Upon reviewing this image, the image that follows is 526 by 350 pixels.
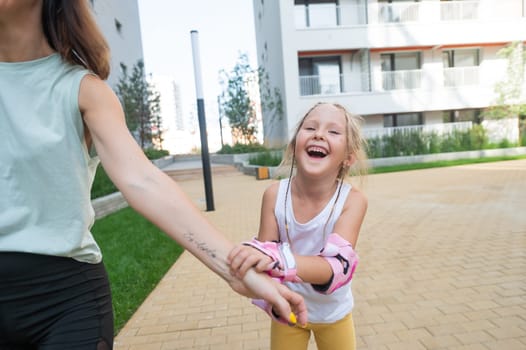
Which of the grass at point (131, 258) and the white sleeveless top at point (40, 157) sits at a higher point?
the white sleeveless top at point (40, 157)

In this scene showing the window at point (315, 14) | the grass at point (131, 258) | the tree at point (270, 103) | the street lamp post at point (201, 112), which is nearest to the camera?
the grass at point (131, 258)

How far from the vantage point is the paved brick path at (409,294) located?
2871 millimetres

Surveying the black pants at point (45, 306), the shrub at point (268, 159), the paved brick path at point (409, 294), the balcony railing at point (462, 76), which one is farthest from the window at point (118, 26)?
the black pants at point (45, 306)

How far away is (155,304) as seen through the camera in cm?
371

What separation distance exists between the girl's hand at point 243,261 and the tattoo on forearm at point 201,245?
0.05m

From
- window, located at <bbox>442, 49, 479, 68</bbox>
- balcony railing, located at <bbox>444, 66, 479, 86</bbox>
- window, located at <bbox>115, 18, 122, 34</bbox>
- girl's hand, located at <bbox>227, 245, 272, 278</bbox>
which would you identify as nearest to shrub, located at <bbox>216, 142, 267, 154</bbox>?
window, located at <bbox>115, 18, 122, 34</bbox>

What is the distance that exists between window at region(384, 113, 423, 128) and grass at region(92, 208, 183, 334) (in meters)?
17.6

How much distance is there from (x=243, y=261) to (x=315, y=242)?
30.9 inches

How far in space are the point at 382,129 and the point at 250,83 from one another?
8.90 m

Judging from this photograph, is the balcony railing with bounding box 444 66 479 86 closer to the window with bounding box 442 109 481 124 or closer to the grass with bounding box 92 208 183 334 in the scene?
the window with bounding box 442 109 481 124

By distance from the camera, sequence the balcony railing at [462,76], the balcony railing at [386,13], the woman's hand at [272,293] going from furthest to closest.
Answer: the balcony railing at [462,76] < the balcony railing at [386,13] < the woman's hand at [272,293]

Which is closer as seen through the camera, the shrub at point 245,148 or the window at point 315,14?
the window at point 315,14

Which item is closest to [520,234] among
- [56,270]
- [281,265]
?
[281,265]

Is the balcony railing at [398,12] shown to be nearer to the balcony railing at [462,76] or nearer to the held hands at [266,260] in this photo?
the balcony railing at [462,76]
